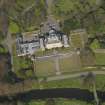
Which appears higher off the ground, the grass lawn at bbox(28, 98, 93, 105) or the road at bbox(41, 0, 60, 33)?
the road at bbox(41, 0, 60, 33)

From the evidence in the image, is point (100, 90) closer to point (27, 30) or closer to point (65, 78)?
point (65, 78)

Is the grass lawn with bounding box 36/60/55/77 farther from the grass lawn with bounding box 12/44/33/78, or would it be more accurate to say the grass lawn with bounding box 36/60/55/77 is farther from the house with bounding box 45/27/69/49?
the house with bounding box 45/27/69/49

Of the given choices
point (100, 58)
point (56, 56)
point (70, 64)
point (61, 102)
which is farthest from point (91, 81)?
point (56, 56)

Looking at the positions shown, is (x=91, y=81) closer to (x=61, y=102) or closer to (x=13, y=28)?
(x=61, y=102)

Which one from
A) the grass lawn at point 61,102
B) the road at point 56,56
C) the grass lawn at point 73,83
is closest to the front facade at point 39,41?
the road at point 56,56

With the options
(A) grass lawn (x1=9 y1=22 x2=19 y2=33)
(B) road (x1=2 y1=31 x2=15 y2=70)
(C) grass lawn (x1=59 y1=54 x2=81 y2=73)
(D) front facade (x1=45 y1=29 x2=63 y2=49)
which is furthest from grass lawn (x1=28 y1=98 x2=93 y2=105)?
(A) grass lawn (x1=9 y1=22 x2=19 y2=33)
